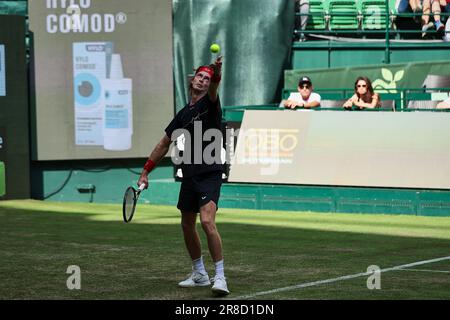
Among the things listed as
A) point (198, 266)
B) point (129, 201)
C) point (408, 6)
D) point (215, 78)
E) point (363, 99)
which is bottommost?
point (198, 266)

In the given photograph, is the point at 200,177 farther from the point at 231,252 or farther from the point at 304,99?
the point at 304,99

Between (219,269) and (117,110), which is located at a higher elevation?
(117,110)

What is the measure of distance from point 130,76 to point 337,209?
6416mm

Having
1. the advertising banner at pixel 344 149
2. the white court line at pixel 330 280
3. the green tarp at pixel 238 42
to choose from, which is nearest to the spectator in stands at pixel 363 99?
the advertising banner at pixel 344 149

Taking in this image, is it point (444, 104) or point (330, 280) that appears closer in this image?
point (330, 280)

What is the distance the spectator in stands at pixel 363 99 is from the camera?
18516mm

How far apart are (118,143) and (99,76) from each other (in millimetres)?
1485

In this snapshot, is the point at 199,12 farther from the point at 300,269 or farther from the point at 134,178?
the point at 300,269

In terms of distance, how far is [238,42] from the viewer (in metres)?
22.9

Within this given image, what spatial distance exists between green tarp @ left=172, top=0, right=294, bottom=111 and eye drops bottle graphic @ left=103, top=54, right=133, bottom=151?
3.71ft

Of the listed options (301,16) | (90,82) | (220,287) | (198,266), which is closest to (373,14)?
(301,16)

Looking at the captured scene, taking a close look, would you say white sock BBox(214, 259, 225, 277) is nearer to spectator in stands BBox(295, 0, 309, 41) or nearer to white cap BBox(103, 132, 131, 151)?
white cap BBox(103, 132, 131, 151)

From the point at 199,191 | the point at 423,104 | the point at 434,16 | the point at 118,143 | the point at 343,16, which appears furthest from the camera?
the point at 343,16
